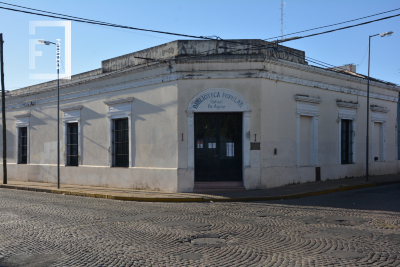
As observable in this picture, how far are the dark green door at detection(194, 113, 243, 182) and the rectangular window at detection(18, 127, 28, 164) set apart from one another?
12980 mm

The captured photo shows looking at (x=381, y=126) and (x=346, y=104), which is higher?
(x=346, y=104)

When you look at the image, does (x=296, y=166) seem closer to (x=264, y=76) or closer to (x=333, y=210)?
(x=264, y=76)

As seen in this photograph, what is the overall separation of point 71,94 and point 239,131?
939cm

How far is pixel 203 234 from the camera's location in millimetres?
7219

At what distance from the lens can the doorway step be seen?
13750 mm

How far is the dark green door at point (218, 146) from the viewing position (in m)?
14.1

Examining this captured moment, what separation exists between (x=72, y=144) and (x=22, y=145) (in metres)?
5.54

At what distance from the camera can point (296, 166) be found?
15328mm

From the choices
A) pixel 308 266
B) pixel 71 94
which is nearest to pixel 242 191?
pixel 308 266

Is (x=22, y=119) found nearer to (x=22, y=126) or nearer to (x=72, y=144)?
(x=22, y=126)

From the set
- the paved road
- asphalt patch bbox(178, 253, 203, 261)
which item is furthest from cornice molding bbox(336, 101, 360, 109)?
asphalt patch bbox(178, 253, 203, 261)

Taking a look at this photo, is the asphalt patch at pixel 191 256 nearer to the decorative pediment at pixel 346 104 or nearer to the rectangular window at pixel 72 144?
the decorative pediment at pixel 346 104

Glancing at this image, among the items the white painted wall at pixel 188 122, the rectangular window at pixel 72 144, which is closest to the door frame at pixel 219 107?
the white painted wall at pixel 188 122

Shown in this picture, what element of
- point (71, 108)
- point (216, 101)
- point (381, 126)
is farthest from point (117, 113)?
point (381, 126)
